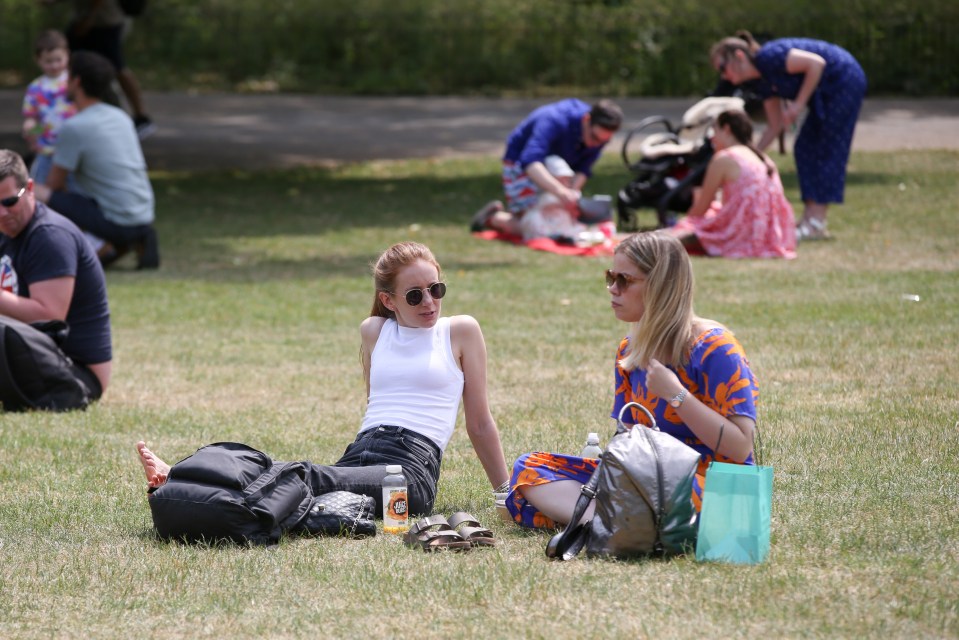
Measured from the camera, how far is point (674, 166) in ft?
39.0

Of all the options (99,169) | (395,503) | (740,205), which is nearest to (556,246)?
(740,205)

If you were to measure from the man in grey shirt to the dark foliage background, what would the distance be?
44.4ft

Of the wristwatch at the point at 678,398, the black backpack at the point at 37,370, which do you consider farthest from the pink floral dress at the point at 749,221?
the wristwatch at the point at 678,398

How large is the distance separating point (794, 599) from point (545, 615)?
675 mm

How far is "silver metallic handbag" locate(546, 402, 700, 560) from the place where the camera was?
395 centimetres

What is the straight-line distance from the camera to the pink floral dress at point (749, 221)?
1070 cm

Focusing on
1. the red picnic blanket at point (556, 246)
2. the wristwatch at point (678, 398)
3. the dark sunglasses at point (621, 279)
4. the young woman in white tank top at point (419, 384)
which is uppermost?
the dark sunglasses at point (621, 279)

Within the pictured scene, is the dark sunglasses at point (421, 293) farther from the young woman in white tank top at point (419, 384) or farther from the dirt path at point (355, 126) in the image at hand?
the dirt path at point (355, 126)

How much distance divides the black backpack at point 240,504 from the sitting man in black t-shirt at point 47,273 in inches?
90.8

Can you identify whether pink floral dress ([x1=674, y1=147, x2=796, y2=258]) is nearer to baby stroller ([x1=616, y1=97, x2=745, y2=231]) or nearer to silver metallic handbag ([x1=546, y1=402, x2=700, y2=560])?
baby stroller ([x1=616, y1=97, x2=745, y2=231])

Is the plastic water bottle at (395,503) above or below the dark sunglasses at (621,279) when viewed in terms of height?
below

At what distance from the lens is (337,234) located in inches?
498

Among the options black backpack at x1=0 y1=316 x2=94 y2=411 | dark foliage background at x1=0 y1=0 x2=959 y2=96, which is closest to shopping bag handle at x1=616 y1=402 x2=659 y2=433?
black backpack at x1=0 y1=316 x2=94 y2=411

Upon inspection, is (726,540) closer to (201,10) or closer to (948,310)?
(948,310)
